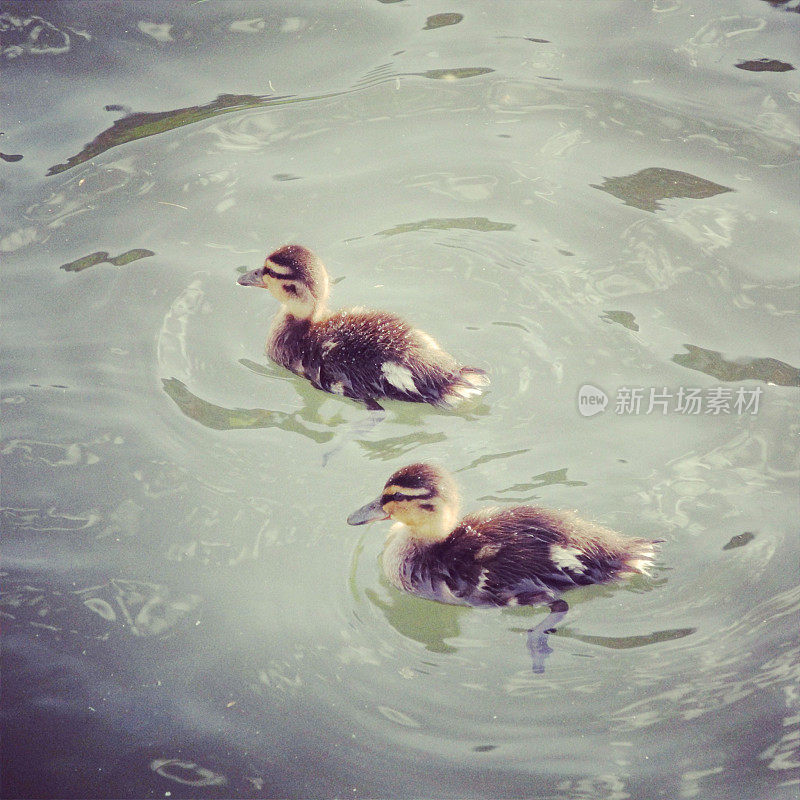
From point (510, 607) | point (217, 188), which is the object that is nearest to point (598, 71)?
point (217, 188)

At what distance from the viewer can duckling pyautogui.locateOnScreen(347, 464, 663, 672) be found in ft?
8.64

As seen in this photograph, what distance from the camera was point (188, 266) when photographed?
3926mm

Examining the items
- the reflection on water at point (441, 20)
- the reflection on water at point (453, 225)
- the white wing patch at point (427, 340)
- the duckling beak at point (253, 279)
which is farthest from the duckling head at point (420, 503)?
the reflection on water at point (441, 20)

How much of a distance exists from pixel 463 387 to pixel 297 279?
79 centimetres

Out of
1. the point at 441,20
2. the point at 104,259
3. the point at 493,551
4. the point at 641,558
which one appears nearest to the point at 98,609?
the point at 493,551

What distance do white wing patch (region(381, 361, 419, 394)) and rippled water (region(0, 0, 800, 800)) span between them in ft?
0.54

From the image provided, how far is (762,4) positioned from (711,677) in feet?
13.1

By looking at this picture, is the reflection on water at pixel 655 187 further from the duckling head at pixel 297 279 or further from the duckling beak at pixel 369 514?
the duckling beak at pixel 369 514

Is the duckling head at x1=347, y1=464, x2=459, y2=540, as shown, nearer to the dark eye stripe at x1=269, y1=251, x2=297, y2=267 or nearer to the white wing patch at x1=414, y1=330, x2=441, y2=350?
the white wing patch at x1=414, y1=330, x2=441, y2=350

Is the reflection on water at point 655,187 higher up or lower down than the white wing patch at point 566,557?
higher up

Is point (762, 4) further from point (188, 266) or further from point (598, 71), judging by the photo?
point (188, 266)

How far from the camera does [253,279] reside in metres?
3.60

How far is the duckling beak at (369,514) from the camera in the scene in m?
2.79

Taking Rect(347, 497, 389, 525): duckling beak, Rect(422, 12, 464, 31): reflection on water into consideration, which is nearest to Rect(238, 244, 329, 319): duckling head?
Rect(347, 497, 389, 525): duckling beak
